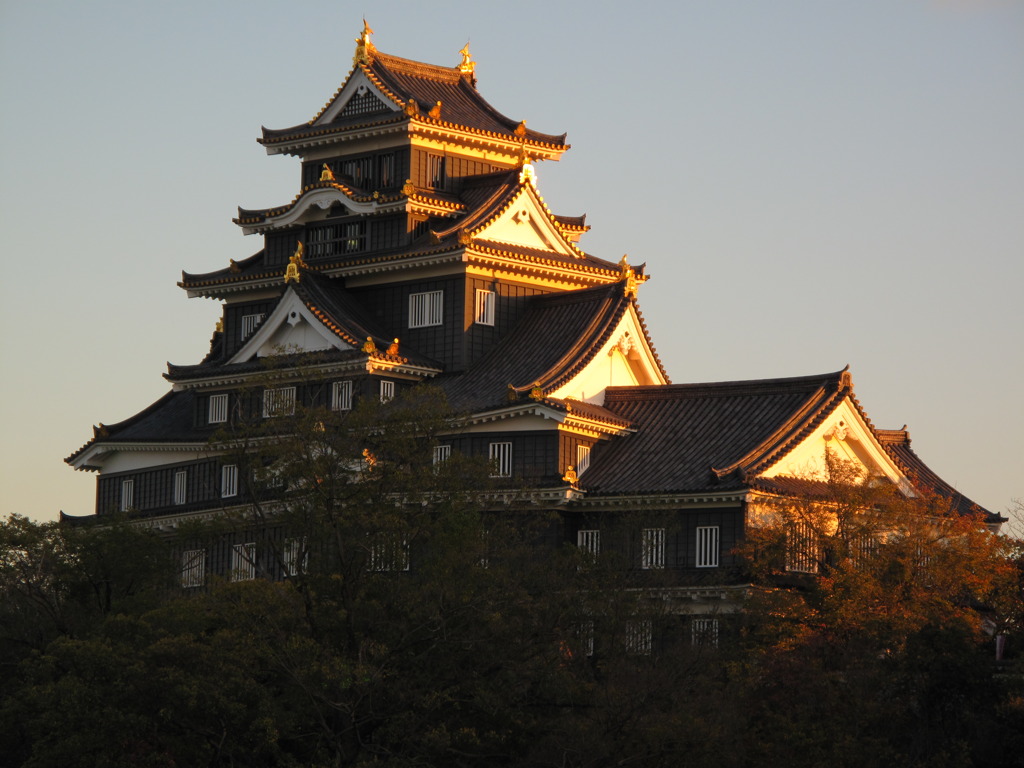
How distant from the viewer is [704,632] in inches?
1826

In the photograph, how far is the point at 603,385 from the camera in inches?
2168

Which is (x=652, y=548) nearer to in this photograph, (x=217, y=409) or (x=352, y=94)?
(x=217, y=409)

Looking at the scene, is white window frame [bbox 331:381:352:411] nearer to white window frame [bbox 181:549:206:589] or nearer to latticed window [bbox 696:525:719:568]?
white window frame [bbox 181:549:206:589]

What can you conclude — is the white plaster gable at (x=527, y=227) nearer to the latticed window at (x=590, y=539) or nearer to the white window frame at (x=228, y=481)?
the white window frame at (x=228, y=481)

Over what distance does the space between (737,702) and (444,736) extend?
629 cm

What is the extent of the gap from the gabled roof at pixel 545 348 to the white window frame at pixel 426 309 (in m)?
1.91

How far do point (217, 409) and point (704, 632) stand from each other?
720 inches

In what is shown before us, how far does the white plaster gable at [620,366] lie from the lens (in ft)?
178

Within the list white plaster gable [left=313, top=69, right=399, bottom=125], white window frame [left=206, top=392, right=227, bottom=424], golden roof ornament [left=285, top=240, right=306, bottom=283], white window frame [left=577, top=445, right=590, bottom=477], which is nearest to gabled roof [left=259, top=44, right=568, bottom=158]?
white plaster gable [left=313, top=69, right=399, bottom=125]

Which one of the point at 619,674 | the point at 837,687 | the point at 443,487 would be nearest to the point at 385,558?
the point at 443,487

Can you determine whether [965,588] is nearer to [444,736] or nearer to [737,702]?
[737,702]

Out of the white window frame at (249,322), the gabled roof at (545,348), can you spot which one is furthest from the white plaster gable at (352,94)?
the gabled roof at (545,348)

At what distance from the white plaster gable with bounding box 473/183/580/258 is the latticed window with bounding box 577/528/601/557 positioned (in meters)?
10.3

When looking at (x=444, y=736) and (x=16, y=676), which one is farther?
(x=16, y=676)
